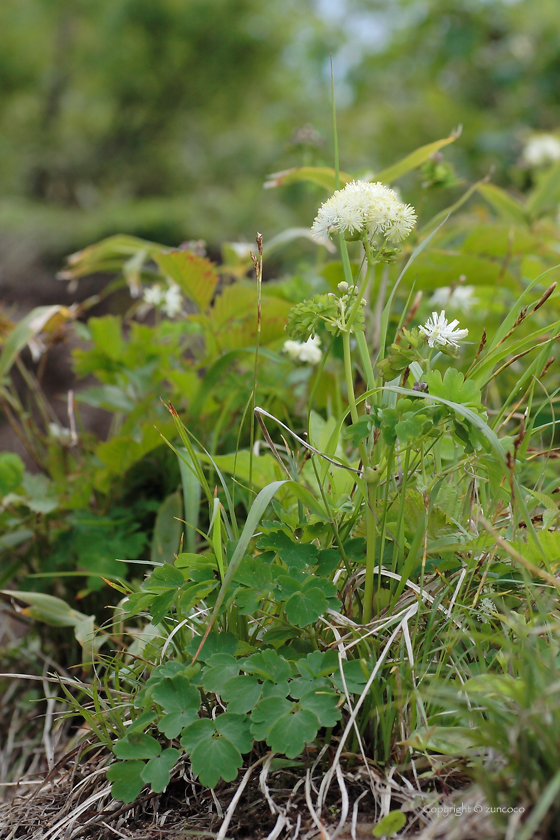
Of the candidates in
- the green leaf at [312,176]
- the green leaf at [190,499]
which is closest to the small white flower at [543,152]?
the green leaf at [312,176]

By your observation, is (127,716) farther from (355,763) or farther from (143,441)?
(143,441)

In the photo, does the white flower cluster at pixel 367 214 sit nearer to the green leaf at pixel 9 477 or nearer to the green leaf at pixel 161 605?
the green leaf at pixel 161 605

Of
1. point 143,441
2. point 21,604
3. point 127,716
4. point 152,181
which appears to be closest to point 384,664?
point 127,716

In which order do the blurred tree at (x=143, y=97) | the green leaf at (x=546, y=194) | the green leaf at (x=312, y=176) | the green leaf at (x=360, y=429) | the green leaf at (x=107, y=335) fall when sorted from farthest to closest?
the blurred tree at (x=143, y=97)
the green leaf at (x=546, y=194)
the green leaf at (x=107, y=335)
the green leaf at (x=312, y=176)
the green leaf at (x=360, y=429)

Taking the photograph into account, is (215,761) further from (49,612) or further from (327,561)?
(49,612)

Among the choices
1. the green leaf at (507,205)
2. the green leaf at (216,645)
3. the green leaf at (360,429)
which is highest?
the green leaf at (507,205)
